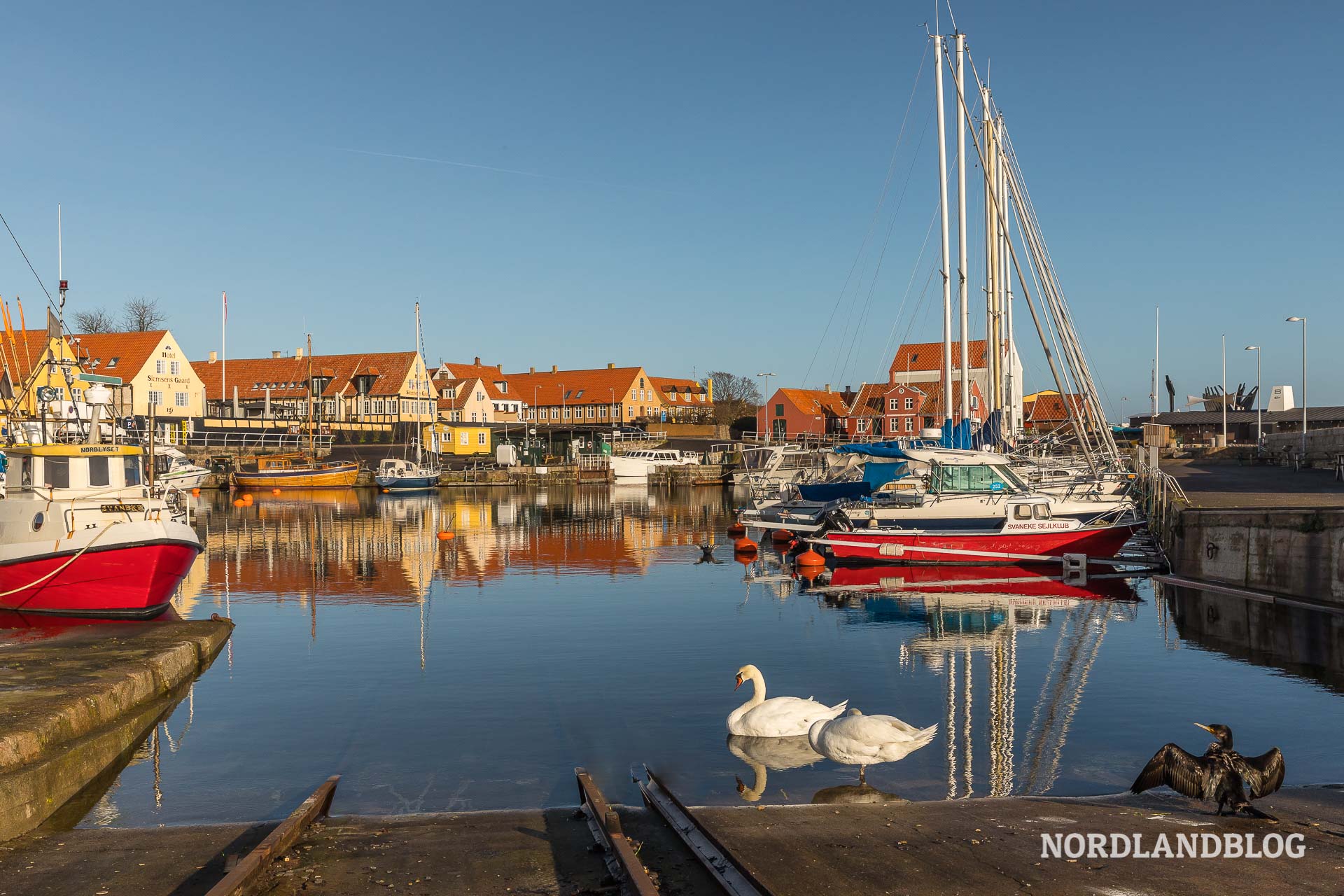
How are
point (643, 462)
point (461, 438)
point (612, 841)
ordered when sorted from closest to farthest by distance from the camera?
point (612, 841)
point (643, 462)
point (461, 438)

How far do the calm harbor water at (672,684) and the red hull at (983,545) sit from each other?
80cm

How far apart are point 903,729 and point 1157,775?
Answer: 3368mm

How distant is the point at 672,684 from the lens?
18.3 metres

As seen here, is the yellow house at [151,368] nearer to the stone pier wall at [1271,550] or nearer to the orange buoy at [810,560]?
the orange buoy at [810,560]

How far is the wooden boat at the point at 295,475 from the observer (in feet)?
284

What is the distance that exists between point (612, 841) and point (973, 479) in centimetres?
2814

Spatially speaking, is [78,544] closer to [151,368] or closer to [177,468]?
[177,468]

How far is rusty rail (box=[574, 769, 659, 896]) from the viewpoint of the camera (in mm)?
7809

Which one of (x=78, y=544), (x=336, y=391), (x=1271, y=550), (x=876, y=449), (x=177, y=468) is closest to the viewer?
(x=78, y=544)

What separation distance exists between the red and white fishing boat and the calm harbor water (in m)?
2.31

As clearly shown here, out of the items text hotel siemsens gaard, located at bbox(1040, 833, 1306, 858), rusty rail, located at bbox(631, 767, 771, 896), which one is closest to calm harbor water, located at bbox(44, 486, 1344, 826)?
rusty rail, located at bbox(631, 767, 771, 896)

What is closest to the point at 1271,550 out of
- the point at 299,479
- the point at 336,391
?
the point at 299,479

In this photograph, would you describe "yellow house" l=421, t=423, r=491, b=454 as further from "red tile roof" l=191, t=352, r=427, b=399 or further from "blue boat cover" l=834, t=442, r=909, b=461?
"blue boat cover" l=834, t=442, r=909, b=461

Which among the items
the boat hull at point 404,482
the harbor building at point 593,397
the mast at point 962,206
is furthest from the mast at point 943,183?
the harbor building at point 593,397
